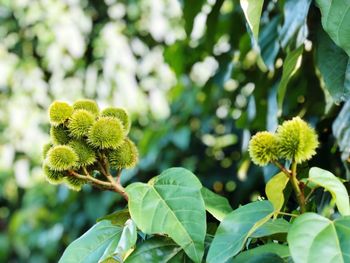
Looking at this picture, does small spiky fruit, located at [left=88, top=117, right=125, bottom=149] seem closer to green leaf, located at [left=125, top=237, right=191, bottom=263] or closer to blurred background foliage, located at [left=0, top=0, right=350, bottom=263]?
green leaf, located at [left=125, top=237, right=191, bottom=263]

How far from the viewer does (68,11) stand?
132 inches

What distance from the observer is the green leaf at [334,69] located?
95 centimetres

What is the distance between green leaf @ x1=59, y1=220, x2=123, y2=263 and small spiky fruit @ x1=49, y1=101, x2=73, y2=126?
0.46ft

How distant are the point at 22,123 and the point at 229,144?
142 centimetres

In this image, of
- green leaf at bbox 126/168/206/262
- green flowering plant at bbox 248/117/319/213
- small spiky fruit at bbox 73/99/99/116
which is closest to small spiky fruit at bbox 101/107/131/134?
small spiky fruit at bbox 73/99/99/116

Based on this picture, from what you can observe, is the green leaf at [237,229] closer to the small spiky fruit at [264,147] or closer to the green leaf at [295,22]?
the small spiky fruit at [264,147]

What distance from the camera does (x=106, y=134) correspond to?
0.82m

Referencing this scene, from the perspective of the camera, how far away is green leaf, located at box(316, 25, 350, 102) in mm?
946

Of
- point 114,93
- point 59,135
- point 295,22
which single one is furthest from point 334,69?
point 114,93

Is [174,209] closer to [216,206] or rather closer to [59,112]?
[216,206]

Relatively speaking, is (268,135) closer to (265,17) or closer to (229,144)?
(265,17)

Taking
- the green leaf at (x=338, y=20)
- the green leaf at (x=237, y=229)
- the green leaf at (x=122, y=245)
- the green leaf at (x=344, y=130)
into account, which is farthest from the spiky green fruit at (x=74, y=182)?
the green leaf at (x=344, y=130)

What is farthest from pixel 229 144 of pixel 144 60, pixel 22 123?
pixel 22 123

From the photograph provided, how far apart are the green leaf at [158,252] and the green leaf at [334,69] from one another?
33 cm
